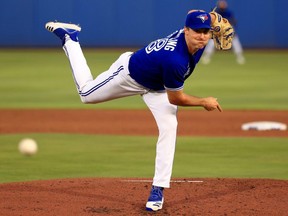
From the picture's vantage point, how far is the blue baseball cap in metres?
6.91

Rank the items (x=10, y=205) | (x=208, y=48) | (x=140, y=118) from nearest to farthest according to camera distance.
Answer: (x=10, y=205) < (x=140, y=118) < (x=208, y=48)

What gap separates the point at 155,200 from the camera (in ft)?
24.0

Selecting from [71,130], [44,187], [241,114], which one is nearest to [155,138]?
[71,130]

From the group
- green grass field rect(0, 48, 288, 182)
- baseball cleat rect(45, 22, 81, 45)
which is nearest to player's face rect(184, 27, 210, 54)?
baseball cleat rect(45, 22, 81, 45)

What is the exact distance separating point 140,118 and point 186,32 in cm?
766

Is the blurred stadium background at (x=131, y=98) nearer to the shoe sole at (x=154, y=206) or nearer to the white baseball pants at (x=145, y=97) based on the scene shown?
the white baseball pants at (x=145, y=97)

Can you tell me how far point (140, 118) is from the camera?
1459 cm

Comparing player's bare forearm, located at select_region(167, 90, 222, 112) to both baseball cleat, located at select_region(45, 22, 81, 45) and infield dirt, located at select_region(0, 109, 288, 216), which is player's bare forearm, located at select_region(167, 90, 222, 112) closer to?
infield dirt, located at select_region(0, 109, 288, 216)

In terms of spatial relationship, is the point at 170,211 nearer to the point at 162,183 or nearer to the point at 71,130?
the point at 162,183

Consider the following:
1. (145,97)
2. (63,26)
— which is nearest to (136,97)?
(63,26)

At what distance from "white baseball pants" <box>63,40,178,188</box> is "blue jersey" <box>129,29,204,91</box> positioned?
0.37ft

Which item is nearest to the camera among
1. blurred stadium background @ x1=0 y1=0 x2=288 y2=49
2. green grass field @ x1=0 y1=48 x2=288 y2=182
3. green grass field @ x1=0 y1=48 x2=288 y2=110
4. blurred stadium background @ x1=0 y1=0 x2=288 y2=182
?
green grass field @ x1=0 y1=48 x2=288 y2=182

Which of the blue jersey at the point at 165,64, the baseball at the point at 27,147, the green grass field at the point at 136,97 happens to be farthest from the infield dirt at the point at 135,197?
the green grass field at the point at 136,97

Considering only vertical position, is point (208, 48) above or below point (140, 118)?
below
